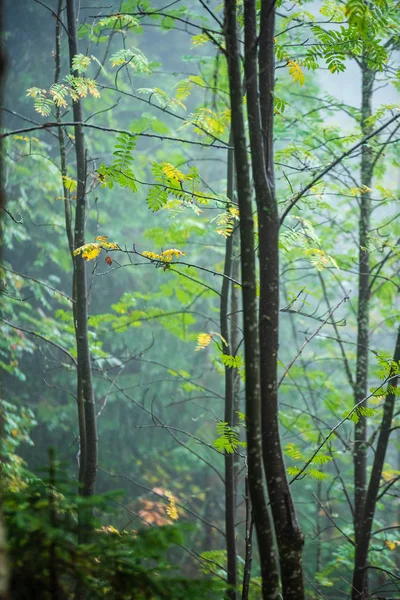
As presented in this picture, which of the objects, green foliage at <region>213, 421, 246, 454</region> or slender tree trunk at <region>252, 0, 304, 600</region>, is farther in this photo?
green foliage at <region>213, 421, 246, 454</region>

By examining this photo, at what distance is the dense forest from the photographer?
205 centimetres

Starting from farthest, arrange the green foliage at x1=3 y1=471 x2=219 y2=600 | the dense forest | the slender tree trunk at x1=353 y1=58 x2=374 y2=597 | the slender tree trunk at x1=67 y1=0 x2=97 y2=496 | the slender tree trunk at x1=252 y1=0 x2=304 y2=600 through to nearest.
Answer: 1. the slender tree trunk at x1=353 y1=58 x2=374 y2=597
2. the slender tree trunk at x1=67 y1=0 x2=97 y2=496
3. the slender tree trunk at x1=252 y1=0 x2=304 y2=600
4. the dense forest
5. the green foliage at x1=3 y1=471 x2=219 y2=600

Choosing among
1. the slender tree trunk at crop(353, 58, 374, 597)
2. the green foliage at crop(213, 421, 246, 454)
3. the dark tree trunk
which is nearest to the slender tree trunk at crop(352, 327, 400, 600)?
the slender tree trunk at crop(353, 58, 374, 597)

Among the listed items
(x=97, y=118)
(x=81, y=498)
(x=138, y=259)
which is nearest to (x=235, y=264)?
(x=81, y=498)

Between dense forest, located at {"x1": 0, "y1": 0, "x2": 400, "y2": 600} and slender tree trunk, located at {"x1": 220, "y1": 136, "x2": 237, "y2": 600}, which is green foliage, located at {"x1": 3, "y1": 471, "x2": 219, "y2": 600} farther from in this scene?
slender tree trunk, located at {"x1": 220, "y1": 136, "x2": 237, "y2": 600}

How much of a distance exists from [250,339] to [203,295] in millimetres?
4628

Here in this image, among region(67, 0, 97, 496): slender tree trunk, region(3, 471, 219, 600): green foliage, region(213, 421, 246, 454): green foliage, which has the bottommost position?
region(3, 471, 219, 600): green foliage

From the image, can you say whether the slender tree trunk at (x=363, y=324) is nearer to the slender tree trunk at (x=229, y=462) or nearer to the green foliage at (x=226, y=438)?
the slender tree trunk at (x=229, y=462)

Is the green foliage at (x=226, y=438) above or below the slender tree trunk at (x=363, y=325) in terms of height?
below

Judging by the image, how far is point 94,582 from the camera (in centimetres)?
161

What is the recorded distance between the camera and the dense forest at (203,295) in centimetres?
205

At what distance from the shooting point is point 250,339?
2141mm

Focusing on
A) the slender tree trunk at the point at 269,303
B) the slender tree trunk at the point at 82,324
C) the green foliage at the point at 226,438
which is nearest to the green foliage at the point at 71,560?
the slender tree trunk at the point at 269,303

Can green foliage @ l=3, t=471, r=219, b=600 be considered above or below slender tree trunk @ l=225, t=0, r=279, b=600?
below
